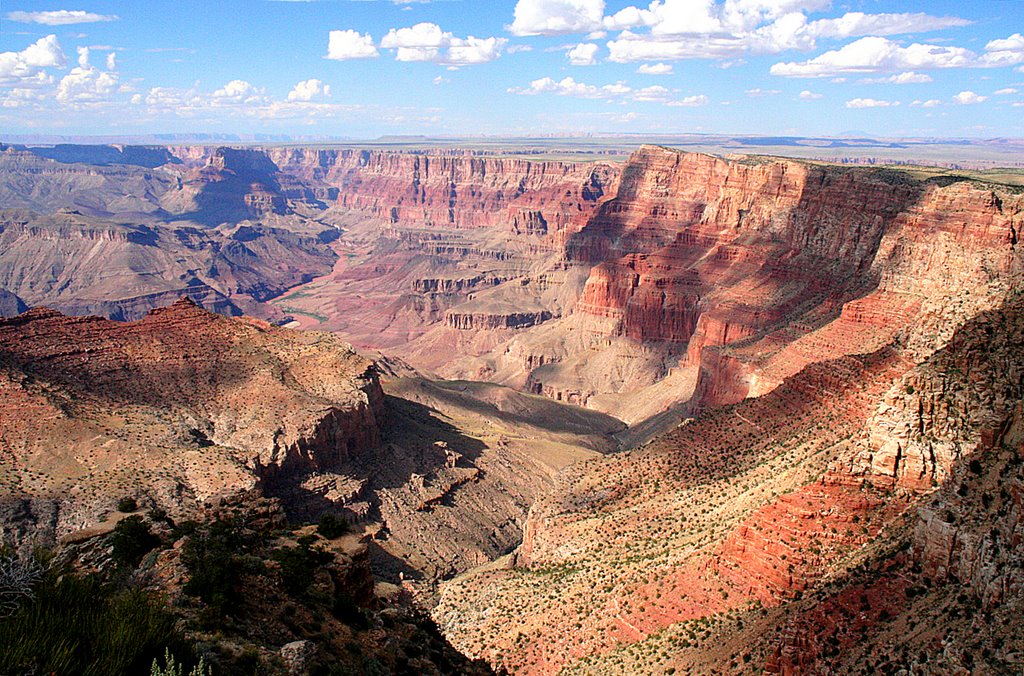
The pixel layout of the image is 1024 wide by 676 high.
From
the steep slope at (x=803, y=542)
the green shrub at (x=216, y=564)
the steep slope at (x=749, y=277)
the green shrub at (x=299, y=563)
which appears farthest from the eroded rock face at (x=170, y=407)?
the steep slope at (x=749, y=277)

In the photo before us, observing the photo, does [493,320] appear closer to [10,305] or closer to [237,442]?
[10,305]

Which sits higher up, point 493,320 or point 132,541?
point 132,541

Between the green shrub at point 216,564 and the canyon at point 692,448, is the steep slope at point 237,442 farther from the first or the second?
the green shrub at point 216,564

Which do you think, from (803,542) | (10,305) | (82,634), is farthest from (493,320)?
(82,634)

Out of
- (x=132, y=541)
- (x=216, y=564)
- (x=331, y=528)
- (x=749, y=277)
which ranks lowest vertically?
(x=749, y=277)

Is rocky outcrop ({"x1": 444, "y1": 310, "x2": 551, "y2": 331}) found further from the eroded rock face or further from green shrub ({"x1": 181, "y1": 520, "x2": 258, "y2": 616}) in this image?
green shrub ({"x1": 181, "y1": 520, "x2": 258, "y2": 616})

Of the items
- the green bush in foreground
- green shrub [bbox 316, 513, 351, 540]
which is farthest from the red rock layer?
the green bush in foreground

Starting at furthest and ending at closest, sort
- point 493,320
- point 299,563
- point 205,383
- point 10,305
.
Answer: point 10,305 < point 493,320 < point 205,383 < point 299,563
